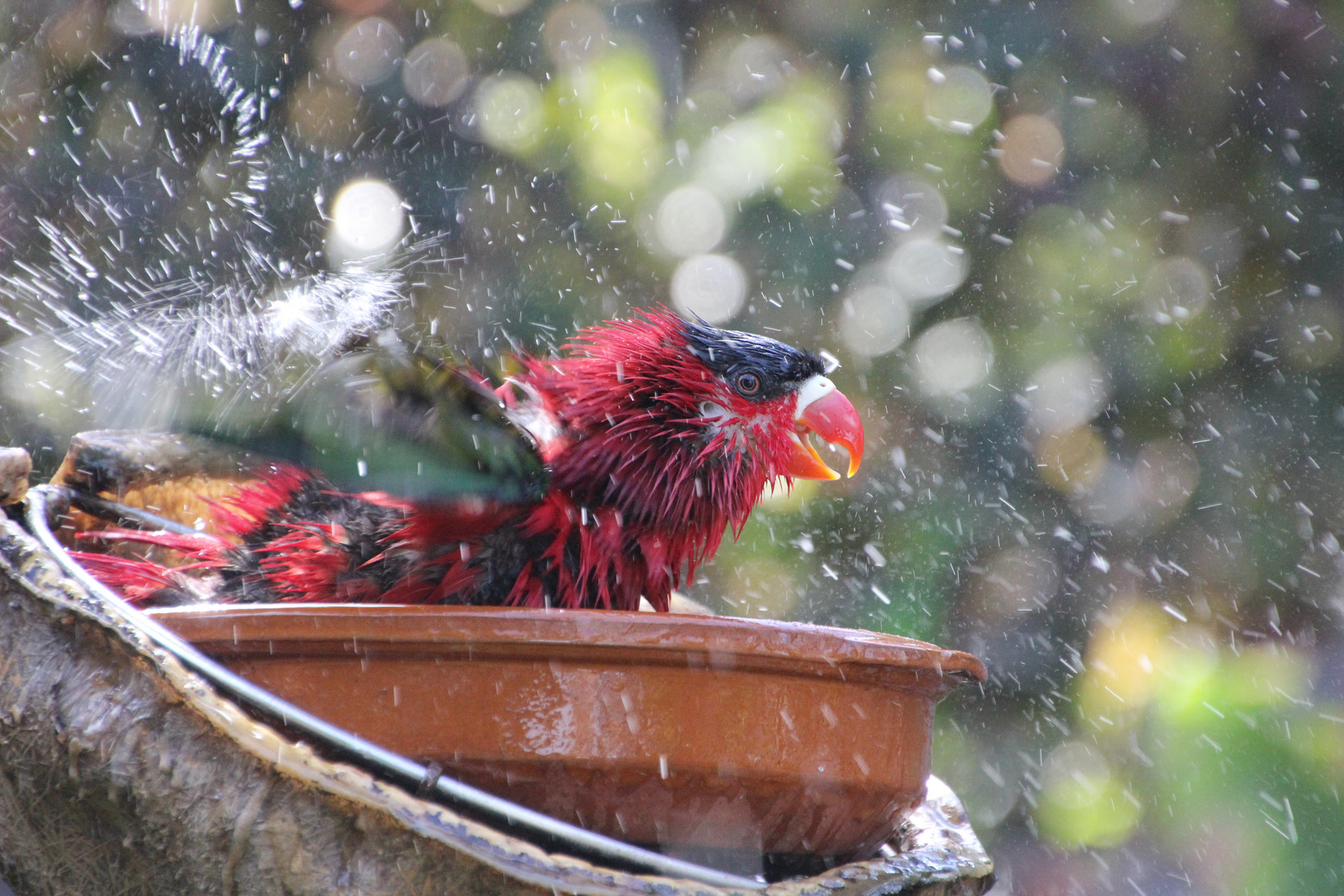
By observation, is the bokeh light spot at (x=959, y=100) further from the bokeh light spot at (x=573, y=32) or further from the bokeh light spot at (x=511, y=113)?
the bokeh light spot at (x=511, y=113)

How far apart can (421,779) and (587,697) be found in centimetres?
12

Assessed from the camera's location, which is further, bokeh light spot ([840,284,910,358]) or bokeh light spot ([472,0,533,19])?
bokeh light spot ([840,284,910,358])

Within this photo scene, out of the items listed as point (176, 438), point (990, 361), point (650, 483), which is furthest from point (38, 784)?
point (990, 361)

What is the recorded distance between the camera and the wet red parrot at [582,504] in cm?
93

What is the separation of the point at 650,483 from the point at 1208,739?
1663 mm

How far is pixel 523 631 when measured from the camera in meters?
0.76

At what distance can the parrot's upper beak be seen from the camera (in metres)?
1.12

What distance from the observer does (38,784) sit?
74 cm

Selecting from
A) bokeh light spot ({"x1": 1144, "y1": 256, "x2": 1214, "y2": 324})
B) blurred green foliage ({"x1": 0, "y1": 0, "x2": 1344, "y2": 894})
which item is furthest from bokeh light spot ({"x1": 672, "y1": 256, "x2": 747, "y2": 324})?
bokeh light spot ({"x1": 1144, "y1": 256, "x2": 1214, "y2": 324})

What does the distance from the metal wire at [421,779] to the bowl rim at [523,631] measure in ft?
0.10

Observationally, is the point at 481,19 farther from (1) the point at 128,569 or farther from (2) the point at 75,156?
(1) the point at 128,569

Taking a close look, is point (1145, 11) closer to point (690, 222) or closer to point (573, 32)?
point (690, 222)

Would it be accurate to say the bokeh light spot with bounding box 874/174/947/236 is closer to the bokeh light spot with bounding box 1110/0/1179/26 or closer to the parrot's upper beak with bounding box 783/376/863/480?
the bokeh light spot with bounding box 1110/0/1179/26

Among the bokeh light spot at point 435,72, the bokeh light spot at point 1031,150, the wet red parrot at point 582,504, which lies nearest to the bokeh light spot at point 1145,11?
the bokeh light spot at point 1031,150
